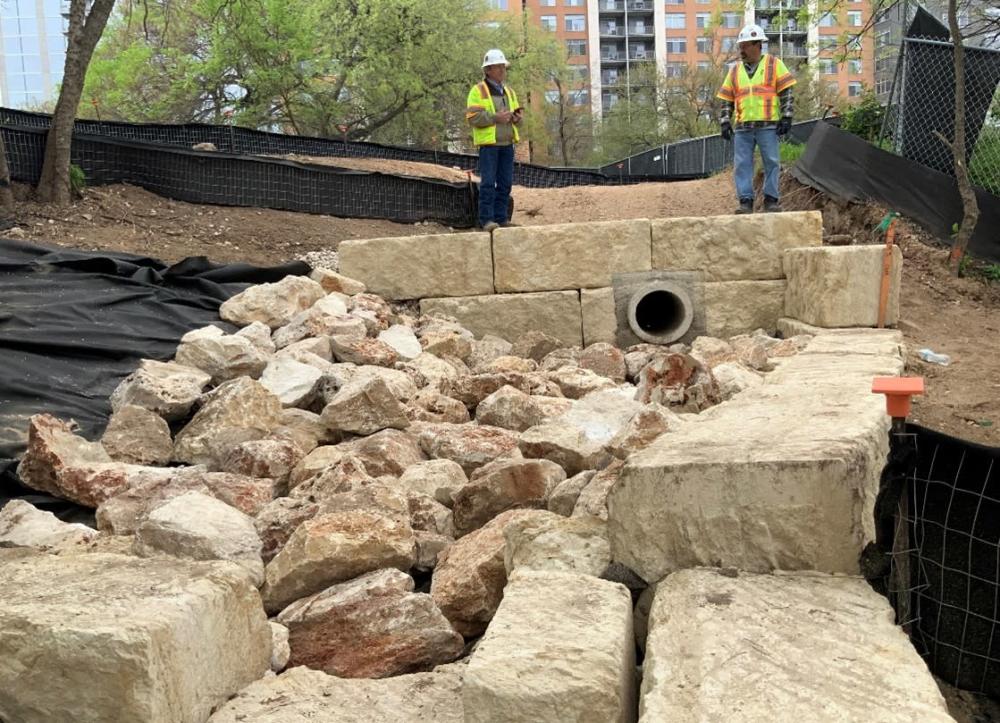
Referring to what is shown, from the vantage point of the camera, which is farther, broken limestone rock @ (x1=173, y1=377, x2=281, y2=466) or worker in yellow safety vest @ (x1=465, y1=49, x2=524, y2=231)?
worker in yellow safety vest @ (x1=465, y1=49, x2=524, y2=231)

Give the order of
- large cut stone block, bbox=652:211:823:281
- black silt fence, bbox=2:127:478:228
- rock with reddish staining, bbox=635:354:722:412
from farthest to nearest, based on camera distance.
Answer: black silt fence, bbox=2:127:478:228 → large cut stone block, bbox=652:211:823:281 → rock with reddish staining, bbox=635:354:722:412

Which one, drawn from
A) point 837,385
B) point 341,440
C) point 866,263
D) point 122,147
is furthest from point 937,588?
point 122,147

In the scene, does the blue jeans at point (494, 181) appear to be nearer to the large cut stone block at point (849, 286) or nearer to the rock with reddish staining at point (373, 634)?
the large cut stone block at point (849, 286)

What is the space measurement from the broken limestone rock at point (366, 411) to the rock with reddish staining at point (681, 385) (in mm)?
1363

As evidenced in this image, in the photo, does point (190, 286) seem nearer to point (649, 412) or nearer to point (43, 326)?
point (43, 326)

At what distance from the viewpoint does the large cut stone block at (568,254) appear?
802cm

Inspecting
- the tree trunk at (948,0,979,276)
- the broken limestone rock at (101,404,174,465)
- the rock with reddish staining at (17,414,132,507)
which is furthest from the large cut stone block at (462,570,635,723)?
the tree trunk at (948,0,979,276)

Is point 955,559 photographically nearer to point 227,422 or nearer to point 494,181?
point 227,422

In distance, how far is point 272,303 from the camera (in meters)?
7.08

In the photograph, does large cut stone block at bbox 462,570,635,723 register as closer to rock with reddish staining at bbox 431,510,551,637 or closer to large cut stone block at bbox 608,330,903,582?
large cut stone block at bbox 608,330,903,582

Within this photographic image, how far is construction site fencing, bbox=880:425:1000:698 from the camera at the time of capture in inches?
107

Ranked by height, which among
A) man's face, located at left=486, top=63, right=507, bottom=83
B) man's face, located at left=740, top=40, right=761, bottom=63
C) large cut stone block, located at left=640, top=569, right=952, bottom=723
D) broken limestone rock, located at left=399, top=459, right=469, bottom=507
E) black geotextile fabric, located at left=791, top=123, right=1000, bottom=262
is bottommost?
broken limestone rock, located at left=399, top=459, right=469, bottom=507

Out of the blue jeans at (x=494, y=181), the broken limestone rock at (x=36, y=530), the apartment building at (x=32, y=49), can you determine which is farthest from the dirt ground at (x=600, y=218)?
the apartment building at (x=32, y=49)

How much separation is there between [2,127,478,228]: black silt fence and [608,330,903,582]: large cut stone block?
9.29m
